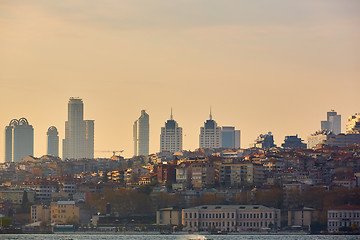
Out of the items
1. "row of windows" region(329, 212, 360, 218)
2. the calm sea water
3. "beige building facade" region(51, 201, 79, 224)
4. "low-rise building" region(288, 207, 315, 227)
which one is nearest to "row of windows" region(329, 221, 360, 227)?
"row of windows" region(329, 212, 360, 218)

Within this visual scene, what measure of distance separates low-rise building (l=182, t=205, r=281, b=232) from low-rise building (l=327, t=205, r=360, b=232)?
416cm

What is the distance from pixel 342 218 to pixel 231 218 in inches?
338

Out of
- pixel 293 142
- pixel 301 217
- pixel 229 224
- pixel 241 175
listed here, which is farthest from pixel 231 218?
pixel 293 142

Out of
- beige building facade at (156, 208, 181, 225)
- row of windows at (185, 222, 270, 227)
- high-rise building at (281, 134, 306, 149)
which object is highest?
high-rise building at (281, 134, 306, 149)

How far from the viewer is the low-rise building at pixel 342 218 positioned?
96750 mm

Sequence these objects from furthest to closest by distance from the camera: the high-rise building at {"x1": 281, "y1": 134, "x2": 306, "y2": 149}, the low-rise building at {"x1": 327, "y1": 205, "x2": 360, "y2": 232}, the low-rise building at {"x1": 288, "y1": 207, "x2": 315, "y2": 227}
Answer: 1. the high-rise building at {"x1": 281, "y1": 134, "x2": 306, "y2": 149}
2. the low-rise building at {"x1": 288, "y1": 207, "x2": 315, "y2": 227}
3. the low-rise building at {"x1": 327, "y1": 205, "x2": 360, "y2": 232}

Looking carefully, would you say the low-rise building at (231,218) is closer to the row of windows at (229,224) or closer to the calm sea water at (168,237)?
the row of windows at (229,224)

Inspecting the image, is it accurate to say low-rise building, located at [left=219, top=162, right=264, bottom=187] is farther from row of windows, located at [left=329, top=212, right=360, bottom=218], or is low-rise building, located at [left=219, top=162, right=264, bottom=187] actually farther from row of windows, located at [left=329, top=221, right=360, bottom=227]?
row of windows, located at [left=329, top=221, right=360, bottom=227]

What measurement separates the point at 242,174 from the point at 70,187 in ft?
55.7

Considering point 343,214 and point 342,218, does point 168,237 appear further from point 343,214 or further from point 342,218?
point 343,214

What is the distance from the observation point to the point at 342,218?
98125 mm

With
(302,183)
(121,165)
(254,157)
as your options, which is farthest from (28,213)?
(121,165)

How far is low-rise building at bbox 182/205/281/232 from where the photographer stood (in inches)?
3905

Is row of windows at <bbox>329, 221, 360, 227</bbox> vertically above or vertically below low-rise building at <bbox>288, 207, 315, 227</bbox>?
below
